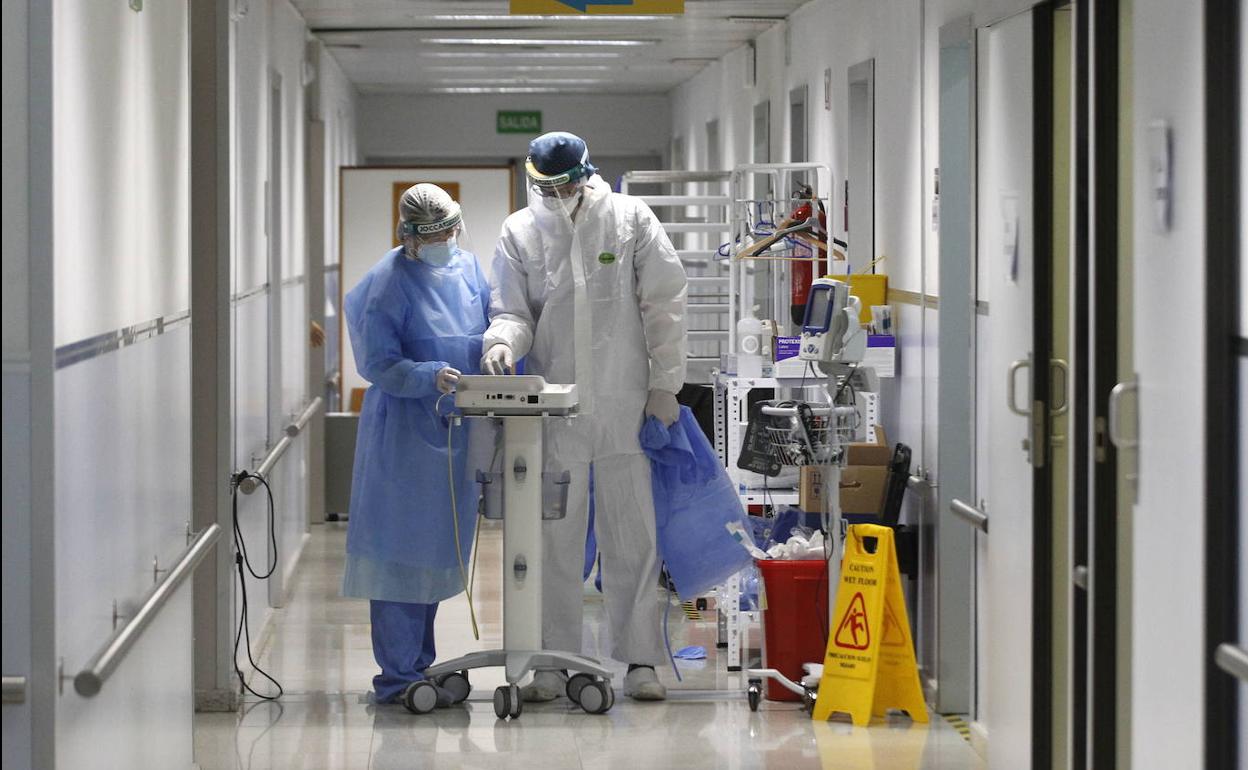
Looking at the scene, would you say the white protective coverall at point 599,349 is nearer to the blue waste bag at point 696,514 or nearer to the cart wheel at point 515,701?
the blue waste bag at point 696,514

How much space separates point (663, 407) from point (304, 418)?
9.39 feet

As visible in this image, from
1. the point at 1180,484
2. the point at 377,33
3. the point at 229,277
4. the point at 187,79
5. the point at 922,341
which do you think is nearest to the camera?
the point at 1180,484

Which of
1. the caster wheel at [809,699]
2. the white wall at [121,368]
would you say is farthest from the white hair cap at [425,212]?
the caster wheel at [809,699]

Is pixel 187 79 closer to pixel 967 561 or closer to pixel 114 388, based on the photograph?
pixel 114 388

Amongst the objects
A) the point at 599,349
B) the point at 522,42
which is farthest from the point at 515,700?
the point at 522,42

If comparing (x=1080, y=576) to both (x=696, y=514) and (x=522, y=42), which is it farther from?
(x=522, y=42)

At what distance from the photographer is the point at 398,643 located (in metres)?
5.20

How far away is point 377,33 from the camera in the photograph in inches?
343

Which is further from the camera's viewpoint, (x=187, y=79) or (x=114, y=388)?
(x=187, y=79)

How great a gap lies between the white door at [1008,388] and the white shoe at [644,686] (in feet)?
3.88

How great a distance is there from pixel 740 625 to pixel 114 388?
310cm

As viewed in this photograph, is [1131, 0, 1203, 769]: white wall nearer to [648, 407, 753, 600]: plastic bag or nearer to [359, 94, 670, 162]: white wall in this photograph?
[648, 407, 753, 600]: plastic bag

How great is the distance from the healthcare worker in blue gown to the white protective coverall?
0.24 m

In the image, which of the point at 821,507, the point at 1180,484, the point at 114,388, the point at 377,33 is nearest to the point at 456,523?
the point at 821,507
